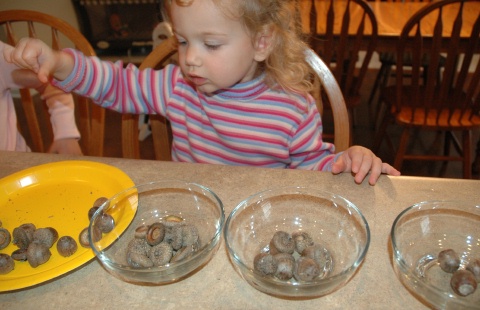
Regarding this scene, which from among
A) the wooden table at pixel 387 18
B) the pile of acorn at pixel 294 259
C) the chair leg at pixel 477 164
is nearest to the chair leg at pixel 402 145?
the wooden table at pixel 387 18

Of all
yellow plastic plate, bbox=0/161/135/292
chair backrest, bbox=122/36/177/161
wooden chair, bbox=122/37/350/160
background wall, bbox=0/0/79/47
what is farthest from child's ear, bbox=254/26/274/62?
background wall, bbox=0/0/79/47

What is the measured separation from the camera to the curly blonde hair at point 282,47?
0.96m

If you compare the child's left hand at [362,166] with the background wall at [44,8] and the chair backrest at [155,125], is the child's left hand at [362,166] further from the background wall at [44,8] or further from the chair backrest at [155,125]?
the background wall at [44,8]

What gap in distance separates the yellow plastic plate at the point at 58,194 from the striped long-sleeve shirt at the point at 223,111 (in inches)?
11.3

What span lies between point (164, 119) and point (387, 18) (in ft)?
5.19

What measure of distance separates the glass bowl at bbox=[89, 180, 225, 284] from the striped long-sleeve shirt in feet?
1.30

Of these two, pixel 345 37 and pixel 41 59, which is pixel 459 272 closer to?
pixel 41 59

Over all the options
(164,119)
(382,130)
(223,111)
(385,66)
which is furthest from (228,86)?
(385,66)

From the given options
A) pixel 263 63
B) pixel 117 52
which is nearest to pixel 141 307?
pixel 263 63

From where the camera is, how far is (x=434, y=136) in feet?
9.07

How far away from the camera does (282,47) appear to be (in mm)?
1055

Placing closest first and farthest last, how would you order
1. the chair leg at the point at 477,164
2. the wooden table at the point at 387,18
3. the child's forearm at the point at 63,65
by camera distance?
1. the child's forearm at the point at 63,65
2. the wooden table at the point at 387,18
3. the chair leg at the point at 477,164

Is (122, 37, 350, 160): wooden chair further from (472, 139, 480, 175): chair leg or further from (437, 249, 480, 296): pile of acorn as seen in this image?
(472, 139, 480, 175): chair leg

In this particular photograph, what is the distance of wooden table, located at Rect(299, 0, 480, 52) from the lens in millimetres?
2016
